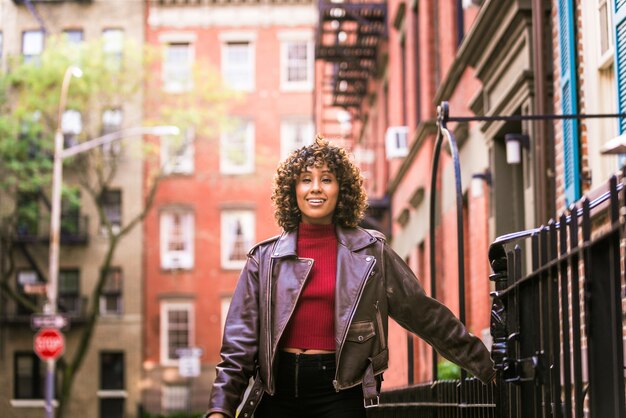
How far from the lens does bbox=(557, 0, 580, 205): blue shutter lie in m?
8.83

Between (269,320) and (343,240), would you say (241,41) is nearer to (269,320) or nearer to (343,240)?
(343,240)

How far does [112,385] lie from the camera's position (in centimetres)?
4456

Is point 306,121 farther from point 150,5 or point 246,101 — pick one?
point 150,5

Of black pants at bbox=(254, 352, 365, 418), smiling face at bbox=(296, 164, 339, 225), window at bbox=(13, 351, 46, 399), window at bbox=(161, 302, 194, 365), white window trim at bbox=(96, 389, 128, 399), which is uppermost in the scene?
smiling face at bbox=(296, 164, 339, 225)

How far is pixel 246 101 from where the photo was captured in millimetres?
46625

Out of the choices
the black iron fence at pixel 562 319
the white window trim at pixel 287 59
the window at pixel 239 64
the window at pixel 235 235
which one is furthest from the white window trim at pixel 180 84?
the black iron fence at pixel 562 319

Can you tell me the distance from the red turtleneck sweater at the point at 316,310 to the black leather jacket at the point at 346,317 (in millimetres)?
49

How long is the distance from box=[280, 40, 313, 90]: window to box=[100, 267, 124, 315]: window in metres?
9.99

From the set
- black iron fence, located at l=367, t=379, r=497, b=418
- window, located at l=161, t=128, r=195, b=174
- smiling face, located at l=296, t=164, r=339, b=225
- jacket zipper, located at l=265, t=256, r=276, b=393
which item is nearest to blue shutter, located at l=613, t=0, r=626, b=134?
black iron fence, located at l=367, t=379, r=497, b=418

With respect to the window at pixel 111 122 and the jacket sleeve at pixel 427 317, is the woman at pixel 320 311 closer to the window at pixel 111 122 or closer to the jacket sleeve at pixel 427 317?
the jacket sleeve at pixel 427 317

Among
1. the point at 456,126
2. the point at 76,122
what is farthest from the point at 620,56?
the point at 76,122

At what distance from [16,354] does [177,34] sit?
14058mm

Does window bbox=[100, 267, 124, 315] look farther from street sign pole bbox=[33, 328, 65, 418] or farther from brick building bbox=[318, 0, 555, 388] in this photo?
brick building bbox=[318, 0, 555, 388]

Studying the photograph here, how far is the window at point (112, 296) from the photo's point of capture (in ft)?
149
